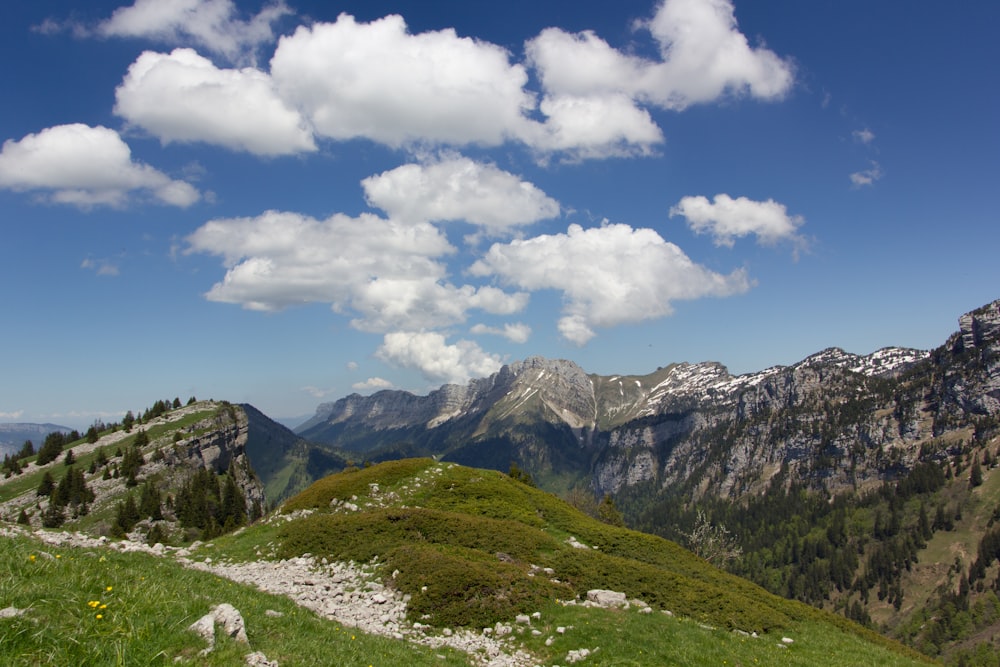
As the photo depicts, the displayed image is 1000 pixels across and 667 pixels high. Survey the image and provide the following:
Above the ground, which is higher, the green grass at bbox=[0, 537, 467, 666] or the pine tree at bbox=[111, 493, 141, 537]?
the green grass at bbox=[0, 537, 467, 666]

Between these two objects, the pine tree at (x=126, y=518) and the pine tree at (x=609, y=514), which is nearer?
the pine tree at (x=609, y=514)

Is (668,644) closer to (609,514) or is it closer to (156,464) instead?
(609,514)

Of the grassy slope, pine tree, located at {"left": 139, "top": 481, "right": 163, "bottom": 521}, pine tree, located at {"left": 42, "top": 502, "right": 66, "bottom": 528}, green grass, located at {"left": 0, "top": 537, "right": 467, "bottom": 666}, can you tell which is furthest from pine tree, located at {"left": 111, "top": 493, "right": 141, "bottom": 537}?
green grass, located at {"left": 0, "top": 537, "right": 467, "bottom": 666}

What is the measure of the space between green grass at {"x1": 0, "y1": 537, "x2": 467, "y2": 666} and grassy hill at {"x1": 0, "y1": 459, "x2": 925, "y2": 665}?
5 centimetres

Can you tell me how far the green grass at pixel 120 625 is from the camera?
9445mm

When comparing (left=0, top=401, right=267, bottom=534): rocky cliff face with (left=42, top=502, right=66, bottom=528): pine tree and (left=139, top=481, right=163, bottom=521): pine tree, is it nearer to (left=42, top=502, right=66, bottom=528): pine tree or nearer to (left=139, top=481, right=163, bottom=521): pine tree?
(left=42, top=502, right=66, bottom=528): pine tree

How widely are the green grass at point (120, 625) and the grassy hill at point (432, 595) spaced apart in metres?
0.05

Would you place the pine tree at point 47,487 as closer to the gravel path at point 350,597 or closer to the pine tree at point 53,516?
the pine tree at point 53,516

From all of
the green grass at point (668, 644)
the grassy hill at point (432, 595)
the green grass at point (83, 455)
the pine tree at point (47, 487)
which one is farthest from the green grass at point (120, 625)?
the green grass at point (83, 455)

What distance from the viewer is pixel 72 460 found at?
398 feet

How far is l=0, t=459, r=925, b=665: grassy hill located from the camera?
35.7 feet

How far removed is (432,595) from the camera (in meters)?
27.5

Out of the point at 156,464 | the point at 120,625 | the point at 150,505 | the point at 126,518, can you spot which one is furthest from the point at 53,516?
the point at 120,625

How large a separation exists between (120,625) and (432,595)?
1911 centimetres
